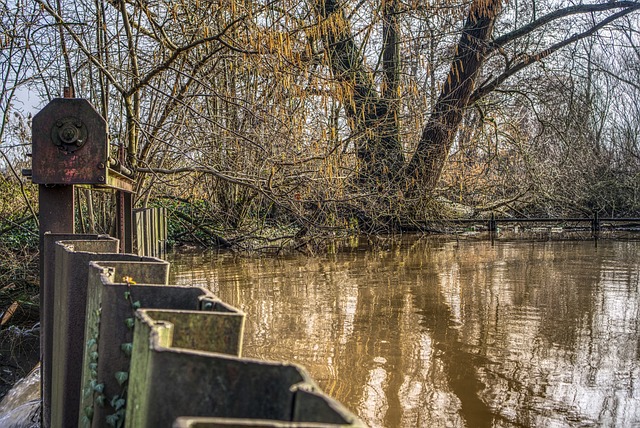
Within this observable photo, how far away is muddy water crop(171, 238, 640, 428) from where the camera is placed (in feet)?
18.0

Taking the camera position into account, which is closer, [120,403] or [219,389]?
[219,389]

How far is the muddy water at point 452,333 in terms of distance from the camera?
5.48 meters

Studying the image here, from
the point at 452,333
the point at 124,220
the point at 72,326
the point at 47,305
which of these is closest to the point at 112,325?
the point at 72,326

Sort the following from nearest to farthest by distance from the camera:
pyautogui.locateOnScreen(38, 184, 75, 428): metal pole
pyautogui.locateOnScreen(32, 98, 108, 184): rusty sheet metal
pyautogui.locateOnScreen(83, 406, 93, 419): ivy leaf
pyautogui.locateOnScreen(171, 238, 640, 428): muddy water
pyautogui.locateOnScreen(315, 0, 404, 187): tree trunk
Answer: pyautogui.locateOnScreen(83, 406, 93, 419): ivy leaf < pyautogui.locateOnScreen(32, 98, 108, 184): rusty sheet metal < pyautogui.locateOnScreen(38, 184, 75, 428): metal pole < pyautogui.locateOnScreen(171, 238, 640, 428): muddy water < pyautogui.locateOnScreen(315, 0, 404, 187): tree trunk

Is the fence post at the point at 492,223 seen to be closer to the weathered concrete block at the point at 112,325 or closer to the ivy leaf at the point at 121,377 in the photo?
the weathered concrete block at the point at 112,325

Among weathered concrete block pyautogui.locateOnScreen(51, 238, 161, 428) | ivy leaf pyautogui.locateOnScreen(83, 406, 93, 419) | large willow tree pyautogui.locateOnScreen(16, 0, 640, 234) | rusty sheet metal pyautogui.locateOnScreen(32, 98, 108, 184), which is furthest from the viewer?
large willow tree pyautogui.locateOnScreen(16, 0, 640, 234)

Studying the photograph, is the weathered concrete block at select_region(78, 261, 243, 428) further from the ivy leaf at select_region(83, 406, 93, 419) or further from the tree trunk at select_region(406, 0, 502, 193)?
the tree trunk at select_region(406, 0, 502, 193)

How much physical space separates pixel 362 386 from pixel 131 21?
6.03 metres

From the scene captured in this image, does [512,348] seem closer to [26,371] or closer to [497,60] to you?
[26,371]

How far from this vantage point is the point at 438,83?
18.3 meters

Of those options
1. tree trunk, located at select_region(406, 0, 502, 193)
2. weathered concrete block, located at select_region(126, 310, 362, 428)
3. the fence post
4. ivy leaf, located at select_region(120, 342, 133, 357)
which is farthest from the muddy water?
the fence post

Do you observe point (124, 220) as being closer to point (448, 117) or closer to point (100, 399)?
point (100, 399)

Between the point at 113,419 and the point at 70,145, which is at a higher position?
the point at 70,145

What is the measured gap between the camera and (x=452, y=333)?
7793 mm
